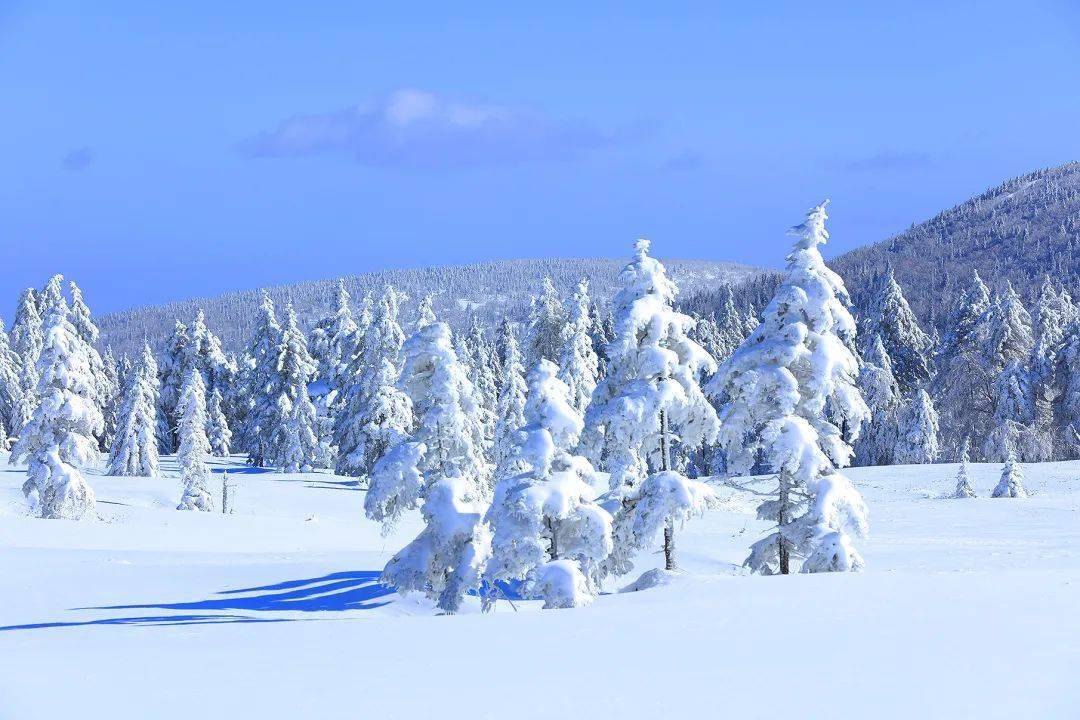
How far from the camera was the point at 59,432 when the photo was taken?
1529 inches

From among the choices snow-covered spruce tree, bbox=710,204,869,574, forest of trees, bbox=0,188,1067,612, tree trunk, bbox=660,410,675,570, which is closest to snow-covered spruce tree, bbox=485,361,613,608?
forest of trees, bbox=0,188,1067,612

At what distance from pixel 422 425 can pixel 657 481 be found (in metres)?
5.92

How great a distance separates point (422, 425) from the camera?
949 inches

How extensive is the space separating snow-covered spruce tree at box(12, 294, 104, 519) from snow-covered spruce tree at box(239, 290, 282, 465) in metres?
28.1

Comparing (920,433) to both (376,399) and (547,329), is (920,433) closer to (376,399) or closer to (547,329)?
(547,329)

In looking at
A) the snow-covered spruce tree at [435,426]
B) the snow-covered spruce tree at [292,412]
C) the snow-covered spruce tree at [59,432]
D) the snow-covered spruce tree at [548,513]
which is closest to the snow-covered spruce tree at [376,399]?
the snow-covered spruce tree at [292,412]

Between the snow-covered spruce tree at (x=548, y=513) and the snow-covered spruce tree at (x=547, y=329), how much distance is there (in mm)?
53225

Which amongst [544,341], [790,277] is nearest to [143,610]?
[790,277]

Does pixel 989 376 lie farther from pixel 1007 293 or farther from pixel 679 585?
pixel 679 585

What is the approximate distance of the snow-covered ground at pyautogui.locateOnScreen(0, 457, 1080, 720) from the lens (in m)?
11.0

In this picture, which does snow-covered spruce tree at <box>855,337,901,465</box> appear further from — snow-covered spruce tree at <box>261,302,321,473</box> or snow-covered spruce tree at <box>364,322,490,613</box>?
snow-covered spruce tree at <box>364,322,490,613</box>

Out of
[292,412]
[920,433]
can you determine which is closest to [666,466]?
[292,412]

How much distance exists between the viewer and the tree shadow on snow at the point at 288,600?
22016 mm

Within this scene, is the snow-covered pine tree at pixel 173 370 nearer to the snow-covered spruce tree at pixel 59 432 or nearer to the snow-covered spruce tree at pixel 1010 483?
the snow-covered spruce tree at pixel 59 432
